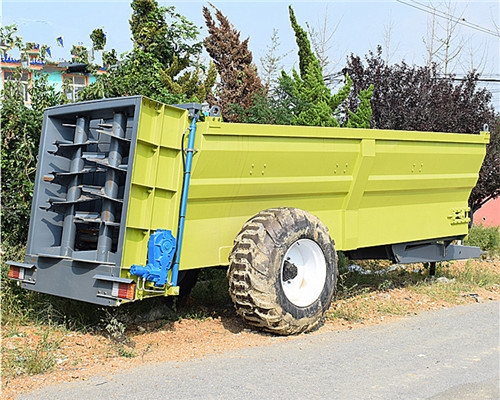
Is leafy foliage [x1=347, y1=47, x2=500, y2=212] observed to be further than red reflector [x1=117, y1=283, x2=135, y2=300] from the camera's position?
Yes

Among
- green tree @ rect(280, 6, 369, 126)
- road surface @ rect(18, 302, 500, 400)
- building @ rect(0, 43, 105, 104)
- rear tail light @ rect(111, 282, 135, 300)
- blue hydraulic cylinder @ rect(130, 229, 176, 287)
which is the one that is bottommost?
road surface @ rect(18, 302, 500, 400)

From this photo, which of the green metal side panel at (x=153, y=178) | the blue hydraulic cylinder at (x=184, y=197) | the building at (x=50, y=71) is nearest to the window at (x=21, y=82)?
the building at (x=50, y=71)

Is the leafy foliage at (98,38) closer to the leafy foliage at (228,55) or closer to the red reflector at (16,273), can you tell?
the red reflector at (16,273)

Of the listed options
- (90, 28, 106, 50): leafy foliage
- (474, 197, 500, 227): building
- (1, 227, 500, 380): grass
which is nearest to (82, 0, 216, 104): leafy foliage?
(90, 28, 106, 50): leafy foliage

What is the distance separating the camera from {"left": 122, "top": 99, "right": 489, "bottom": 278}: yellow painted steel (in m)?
5.77

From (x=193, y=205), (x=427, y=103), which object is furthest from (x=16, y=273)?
(x=427, y=103)

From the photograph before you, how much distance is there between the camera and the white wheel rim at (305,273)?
665 cm

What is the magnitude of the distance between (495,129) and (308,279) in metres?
10.5

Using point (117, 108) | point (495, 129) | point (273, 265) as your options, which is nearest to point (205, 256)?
point (273, 265)

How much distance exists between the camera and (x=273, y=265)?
616 cm

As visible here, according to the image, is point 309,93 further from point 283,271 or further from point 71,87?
point 283,271

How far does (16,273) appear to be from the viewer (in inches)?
246

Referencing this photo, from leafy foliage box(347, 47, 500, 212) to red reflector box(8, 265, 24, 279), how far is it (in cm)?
996

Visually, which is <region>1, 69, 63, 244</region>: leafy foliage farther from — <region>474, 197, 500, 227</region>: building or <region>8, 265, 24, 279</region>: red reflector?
<region>474, 197, 500, 227</region>: building
